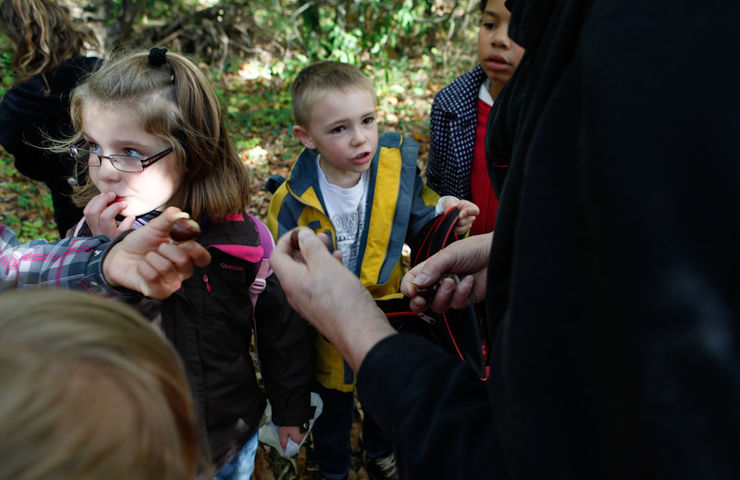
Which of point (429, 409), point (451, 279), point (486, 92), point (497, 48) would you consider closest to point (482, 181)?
point (486, 92)

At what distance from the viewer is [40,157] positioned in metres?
3.12

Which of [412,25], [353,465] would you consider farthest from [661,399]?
[412,25]

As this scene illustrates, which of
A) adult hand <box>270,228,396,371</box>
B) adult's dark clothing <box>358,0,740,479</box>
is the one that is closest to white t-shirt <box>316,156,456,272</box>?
adult hand <box>270,228,396,371</box>

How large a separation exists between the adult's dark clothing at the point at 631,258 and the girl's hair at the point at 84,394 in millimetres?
630

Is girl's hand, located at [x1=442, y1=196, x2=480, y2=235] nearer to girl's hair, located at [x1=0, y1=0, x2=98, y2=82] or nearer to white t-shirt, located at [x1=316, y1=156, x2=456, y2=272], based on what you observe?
white t-shirt, located at [x1=316, y1=156, x2=456, y2=272]

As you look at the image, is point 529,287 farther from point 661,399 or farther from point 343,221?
point 343,221

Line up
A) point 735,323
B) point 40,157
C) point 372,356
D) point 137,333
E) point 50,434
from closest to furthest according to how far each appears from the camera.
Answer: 1. point 735,323
2. point 50,434
3. point 137,333
4. point 372,356
5. point 40,157

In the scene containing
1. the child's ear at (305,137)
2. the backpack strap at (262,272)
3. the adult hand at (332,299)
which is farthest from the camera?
the child's ear at (305,137)

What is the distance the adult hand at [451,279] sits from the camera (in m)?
1.88

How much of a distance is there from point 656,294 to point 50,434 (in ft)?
2.98

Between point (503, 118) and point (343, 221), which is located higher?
point (503, 118)

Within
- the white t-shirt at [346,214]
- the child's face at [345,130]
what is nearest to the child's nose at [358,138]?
the child's face at [345,130]

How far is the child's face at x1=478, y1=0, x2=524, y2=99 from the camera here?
3000mm

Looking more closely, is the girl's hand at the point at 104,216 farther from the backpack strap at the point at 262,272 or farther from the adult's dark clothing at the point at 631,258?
the adult's dark clothing at the point at 631,258
